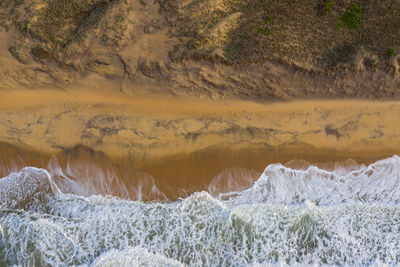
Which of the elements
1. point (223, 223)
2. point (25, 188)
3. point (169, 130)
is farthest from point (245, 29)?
point (25, 188)

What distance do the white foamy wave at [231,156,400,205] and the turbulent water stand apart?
2cm

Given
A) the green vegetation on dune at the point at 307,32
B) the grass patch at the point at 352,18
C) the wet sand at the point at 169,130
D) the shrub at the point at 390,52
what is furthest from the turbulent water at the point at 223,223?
the grass patch at the point at 352,18

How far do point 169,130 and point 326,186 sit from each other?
9.44 feet

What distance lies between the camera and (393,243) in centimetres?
646

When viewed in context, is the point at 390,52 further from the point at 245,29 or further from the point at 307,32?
the point at 245,29

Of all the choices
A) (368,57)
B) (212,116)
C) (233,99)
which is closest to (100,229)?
(212,116)

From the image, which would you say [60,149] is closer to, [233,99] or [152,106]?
[152,106]

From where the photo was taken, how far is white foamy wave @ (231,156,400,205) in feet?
21.5

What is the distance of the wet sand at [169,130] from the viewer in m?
6.53

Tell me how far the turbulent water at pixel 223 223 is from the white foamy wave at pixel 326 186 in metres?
0.02

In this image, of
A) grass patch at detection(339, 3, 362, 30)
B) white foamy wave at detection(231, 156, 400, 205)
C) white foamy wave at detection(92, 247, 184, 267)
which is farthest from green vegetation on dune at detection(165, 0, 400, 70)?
white foamy wave at detection(92, 247, 184, 267)

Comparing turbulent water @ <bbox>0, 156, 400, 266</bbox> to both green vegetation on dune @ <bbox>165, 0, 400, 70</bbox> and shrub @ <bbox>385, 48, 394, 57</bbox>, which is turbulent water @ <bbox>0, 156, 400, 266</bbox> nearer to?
shrub @ <bbox>385, 48, 394, 57</bbox>

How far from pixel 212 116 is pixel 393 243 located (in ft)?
12.3

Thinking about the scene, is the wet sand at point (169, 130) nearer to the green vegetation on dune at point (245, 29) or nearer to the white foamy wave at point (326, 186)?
the white foamy wave at point (326, 186)
